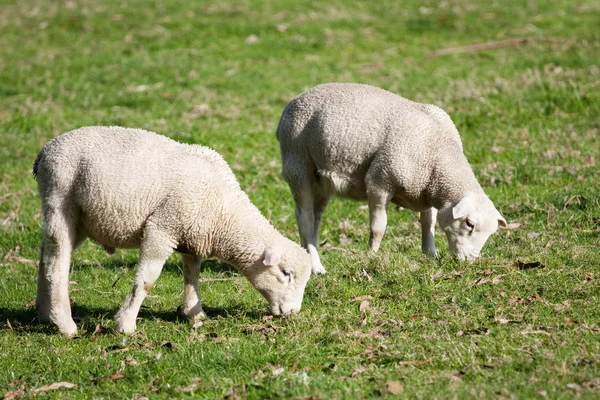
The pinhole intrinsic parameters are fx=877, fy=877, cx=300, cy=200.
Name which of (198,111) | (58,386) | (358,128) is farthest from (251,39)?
(58,386)

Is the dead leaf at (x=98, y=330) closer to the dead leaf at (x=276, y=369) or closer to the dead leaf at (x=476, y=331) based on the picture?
the dead leaf at (x=276, y=369)

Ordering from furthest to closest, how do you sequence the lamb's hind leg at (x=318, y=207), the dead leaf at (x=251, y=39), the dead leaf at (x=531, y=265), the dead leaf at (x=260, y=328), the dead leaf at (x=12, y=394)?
the dead leaf at (x=251, y=39), the lamb's hind leg at (x=318, y=207), the dead leaf at (x=531, y=265), the dead leaf at (x=260, y=328), the dead leaf at (x=12, y=394)

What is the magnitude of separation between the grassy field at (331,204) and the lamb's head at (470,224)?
21 cm

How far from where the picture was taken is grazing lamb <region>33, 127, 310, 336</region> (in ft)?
24.4

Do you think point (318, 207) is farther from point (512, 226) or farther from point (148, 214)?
point (148, 214)

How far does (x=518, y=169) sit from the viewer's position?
38.4 feet

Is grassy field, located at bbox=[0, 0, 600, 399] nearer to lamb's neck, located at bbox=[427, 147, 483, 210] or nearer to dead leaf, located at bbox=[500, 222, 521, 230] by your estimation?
dead leaf, located at bbox=[500, 222, 521, 230]

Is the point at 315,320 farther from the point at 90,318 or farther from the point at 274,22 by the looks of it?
the point at 274,22

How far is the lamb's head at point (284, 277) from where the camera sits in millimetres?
7582

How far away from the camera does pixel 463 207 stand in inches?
339

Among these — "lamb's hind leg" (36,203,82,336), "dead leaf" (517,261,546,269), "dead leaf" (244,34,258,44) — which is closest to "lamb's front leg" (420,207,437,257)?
"dead leaf" (517,261,546,269)

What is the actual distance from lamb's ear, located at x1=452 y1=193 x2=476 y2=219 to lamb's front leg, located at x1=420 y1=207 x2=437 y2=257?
728mm

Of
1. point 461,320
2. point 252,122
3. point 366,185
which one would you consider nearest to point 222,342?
point 461,320

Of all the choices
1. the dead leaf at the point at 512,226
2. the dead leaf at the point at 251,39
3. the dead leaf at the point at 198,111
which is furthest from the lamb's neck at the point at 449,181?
the dead leaf at the point at 251,39
